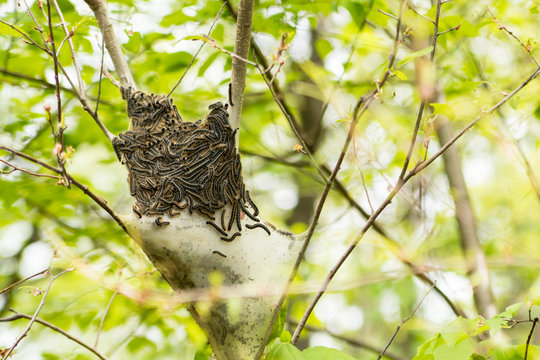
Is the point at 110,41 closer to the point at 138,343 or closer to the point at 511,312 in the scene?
the point at 511,312

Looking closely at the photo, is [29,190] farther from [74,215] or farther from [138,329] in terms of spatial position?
[138,329]

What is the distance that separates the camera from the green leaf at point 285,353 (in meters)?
1.71

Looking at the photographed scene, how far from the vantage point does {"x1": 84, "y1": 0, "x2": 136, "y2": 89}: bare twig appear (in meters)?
2.09

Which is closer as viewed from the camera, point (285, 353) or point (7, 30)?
point (285, 353)

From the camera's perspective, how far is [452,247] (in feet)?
18.2

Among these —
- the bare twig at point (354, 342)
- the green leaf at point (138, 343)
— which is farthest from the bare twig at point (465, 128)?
the green leaf at point (138, 343)

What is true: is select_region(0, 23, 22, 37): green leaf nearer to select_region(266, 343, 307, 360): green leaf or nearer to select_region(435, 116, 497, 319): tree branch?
select_region(266, 343, 307, 360): green leaf

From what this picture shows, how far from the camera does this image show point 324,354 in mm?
1734

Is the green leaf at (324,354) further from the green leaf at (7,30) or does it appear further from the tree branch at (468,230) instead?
the green leaf at (7,30)

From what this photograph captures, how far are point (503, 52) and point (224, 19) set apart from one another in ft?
9.40

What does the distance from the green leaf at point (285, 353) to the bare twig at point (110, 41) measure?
125cm

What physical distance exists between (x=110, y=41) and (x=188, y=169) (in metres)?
0.73

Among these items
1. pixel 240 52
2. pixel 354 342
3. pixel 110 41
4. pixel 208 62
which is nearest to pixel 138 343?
pixel 354 342

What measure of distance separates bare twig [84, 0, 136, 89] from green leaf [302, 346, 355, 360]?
52.2 inches
